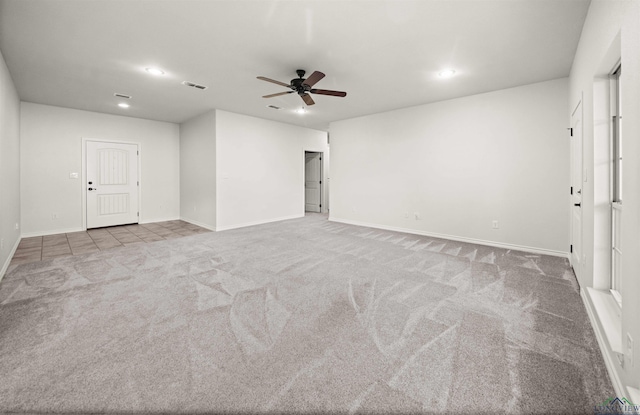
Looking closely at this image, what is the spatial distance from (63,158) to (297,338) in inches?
277

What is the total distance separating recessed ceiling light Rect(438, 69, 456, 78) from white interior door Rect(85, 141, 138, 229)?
7.11 metres

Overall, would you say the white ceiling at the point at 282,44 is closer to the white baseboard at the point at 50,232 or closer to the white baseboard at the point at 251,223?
the white baseboard at the point at 50,232

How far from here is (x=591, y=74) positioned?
8.05 ft

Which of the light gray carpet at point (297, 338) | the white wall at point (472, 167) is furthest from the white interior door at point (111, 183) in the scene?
the white wall at point (472, 167)

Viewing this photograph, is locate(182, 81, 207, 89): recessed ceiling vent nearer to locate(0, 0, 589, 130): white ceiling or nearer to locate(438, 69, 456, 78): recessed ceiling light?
locate(0, 0, 589, 130): white ceiling

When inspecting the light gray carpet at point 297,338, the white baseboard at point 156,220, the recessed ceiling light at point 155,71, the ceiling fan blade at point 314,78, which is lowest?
the light gray carpet at point 297,338

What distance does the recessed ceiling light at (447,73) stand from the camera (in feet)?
12.9

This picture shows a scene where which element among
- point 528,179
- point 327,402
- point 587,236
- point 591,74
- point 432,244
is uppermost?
point 591,74

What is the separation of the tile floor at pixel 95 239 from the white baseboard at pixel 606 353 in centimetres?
Result: 612

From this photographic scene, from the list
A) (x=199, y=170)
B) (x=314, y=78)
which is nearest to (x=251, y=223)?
(x=199, y=170)

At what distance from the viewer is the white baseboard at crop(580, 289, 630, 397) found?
4.88ft

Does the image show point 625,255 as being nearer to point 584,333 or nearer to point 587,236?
point 584,333

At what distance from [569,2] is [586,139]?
4.12ft

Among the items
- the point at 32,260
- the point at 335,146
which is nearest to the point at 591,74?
the point at 335,146
